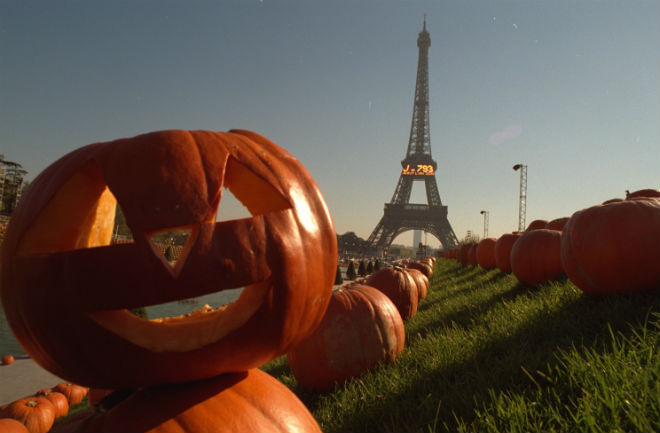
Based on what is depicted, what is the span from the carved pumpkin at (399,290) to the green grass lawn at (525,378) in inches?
68.7

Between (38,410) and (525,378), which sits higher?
(525,378)

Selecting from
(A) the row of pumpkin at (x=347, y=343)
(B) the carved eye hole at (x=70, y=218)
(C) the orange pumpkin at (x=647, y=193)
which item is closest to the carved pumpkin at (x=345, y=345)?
(A) the row of pumpkin at (x=347, y=343)

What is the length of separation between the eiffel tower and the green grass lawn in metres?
43.8

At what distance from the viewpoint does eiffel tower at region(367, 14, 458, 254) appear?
47.4m

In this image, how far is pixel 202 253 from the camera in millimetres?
1206

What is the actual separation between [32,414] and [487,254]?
9947 millimetres

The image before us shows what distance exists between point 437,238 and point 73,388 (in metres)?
45.8

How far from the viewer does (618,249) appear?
3197mm

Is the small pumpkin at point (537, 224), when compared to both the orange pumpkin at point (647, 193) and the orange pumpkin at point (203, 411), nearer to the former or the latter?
the orange pumpkin at point (647, 193)

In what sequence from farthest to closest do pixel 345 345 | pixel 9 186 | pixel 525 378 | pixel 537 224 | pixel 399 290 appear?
1. pixel 9 186
2. pixel 537 224
3. pixel 399 290
4. pixel 345 345
5. pixel 525 378

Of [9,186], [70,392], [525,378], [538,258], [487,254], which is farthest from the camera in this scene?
[9,186]

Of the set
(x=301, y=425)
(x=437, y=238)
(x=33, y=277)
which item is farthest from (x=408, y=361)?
(x=437, y=238)

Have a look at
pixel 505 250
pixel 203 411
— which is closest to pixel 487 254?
pixel 505 250

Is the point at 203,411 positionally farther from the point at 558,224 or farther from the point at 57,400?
the point at 558,224
